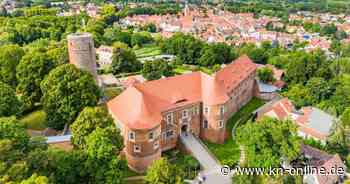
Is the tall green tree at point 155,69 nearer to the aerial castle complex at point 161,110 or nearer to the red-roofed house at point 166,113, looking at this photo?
the aerial castle complex at point 161,110

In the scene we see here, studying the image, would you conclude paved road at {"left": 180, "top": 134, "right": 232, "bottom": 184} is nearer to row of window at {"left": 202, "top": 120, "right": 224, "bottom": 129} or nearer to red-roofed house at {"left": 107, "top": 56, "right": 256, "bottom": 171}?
red-roofed house at {"left": 107, "top": 56, "right": 256, "bottom": 171}

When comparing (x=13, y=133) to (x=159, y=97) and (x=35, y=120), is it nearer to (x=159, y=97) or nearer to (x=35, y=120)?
(x=35, y=120)

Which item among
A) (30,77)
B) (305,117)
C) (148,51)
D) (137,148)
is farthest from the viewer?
(148,51)

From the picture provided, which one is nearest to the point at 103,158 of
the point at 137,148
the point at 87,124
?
the point at 87,124

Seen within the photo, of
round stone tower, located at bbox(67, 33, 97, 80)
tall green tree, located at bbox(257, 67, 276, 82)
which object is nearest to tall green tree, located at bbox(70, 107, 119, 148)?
round stone tower, located at bbox(67, 33, 97, 80)

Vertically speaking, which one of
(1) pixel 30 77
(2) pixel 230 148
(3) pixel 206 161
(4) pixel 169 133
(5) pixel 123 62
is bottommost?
(2) pixel 230 148

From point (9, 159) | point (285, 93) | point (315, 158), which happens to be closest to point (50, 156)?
point (9, 159)

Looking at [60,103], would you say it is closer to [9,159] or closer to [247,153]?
[9,159]
